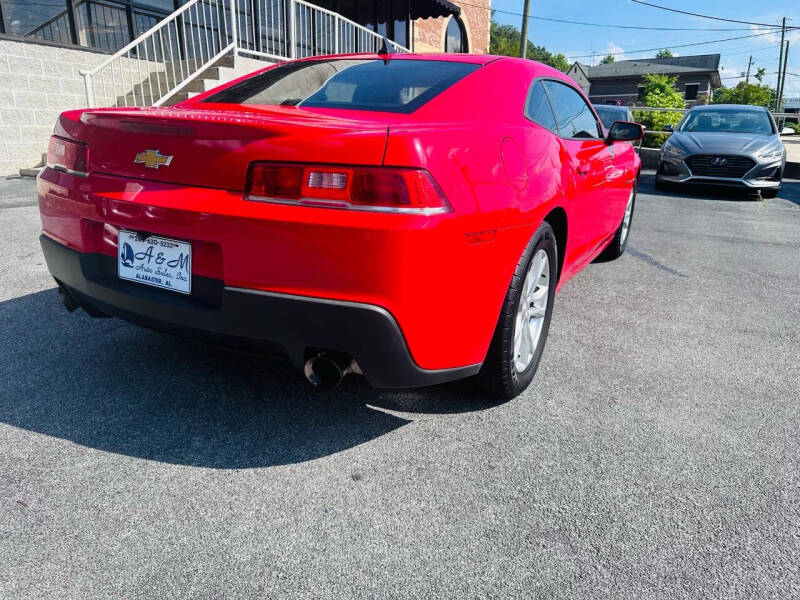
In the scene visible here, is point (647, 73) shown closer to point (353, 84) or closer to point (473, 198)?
point (353, 84)

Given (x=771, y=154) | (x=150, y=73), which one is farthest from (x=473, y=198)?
(x=150, y=73)

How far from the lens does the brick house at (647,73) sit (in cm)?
6075

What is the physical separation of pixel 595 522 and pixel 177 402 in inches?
63.5

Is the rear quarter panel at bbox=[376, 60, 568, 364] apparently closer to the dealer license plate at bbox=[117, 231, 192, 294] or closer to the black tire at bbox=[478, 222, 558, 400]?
the black tire at bbox=[478, 222, 558, 400]

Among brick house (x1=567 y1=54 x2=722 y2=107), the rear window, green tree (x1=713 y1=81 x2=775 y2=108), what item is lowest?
the rear window

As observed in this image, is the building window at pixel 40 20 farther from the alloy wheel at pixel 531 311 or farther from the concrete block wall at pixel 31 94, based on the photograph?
the alloy wheel at pixel 531 311

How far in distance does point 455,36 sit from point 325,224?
22313 millimetres

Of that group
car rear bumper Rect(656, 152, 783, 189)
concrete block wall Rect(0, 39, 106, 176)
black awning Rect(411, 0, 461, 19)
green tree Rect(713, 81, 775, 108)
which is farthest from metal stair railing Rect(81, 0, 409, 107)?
green tree Rect(713, 81, 775, 108)

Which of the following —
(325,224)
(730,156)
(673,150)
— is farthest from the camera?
(673,150)

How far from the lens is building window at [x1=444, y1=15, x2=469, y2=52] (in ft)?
70.0

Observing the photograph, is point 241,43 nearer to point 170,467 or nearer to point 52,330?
point 52,330

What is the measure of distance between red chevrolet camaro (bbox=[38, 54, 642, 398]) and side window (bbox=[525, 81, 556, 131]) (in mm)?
209

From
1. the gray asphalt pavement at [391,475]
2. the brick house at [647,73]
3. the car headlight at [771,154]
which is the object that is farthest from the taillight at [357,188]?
the brick house at [647,73]

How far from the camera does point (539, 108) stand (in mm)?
2850
